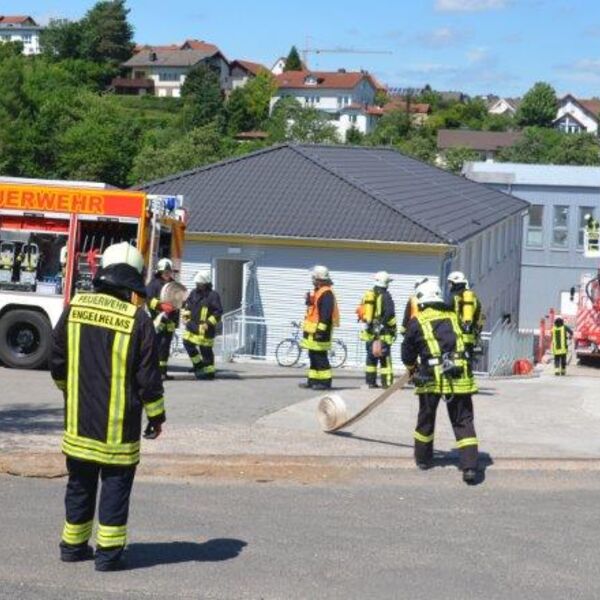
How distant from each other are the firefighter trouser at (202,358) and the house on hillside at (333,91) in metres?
150

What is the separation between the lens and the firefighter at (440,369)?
413 inches

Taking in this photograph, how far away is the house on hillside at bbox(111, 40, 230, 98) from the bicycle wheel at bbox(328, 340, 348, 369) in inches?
5686

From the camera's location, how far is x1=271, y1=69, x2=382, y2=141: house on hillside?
551 ft

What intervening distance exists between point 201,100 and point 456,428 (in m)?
120

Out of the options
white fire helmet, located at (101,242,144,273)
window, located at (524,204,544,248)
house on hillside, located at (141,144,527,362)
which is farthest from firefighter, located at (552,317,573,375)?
window, located at (524,204,544,248)

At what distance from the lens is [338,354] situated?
2706 cm

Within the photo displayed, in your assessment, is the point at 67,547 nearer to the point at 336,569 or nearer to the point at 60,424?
the point at 336,569

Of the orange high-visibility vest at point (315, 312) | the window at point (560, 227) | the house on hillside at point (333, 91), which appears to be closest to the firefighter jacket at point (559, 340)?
the orange high-visibility vest at point (315, 312)

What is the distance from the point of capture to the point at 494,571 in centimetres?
786

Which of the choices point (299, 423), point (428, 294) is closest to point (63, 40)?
point (299, 423)

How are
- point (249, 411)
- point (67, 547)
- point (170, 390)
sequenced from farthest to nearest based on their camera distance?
1. point (170, 390)
2. point (249, 411)
3. point (67, 547)

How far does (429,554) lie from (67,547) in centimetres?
218

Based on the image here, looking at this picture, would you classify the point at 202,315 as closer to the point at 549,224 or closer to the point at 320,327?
the point at 320,327

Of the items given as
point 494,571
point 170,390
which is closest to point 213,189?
point 170,390
